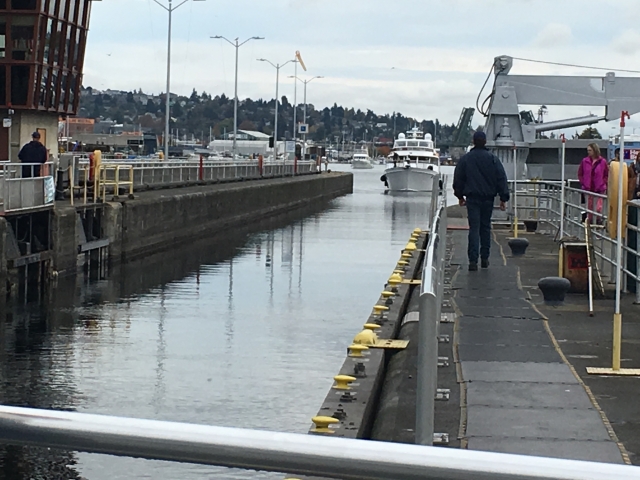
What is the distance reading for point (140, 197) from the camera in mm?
35156

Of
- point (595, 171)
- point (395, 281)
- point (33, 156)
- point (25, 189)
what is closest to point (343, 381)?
point (395, 281)

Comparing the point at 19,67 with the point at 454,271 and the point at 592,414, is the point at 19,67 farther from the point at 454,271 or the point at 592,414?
the point at 592,414

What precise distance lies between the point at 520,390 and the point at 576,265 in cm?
671

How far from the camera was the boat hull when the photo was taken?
268 ft

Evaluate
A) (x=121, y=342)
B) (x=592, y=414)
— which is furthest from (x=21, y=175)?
(x=592, y=414)

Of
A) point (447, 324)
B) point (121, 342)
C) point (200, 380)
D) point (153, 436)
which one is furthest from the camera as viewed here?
point (121, 342)

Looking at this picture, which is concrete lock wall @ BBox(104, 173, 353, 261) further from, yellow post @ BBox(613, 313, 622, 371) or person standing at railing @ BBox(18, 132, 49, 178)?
yellow post @ BBox(613, 313, 622, 371)

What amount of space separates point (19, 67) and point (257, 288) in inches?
862

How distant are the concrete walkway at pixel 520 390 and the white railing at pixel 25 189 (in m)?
12.3

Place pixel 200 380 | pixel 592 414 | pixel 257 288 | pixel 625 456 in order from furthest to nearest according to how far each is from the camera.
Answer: pixel 257 288 < pixel 200 380 < pixel 592 414 < pixel 625 456

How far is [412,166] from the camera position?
83.4 meters

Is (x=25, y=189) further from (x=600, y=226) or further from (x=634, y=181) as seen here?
(x=634, y=181)

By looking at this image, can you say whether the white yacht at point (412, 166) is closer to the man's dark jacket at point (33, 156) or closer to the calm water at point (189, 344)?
the calm water at point (189, 344)

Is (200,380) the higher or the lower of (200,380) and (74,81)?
the lower
